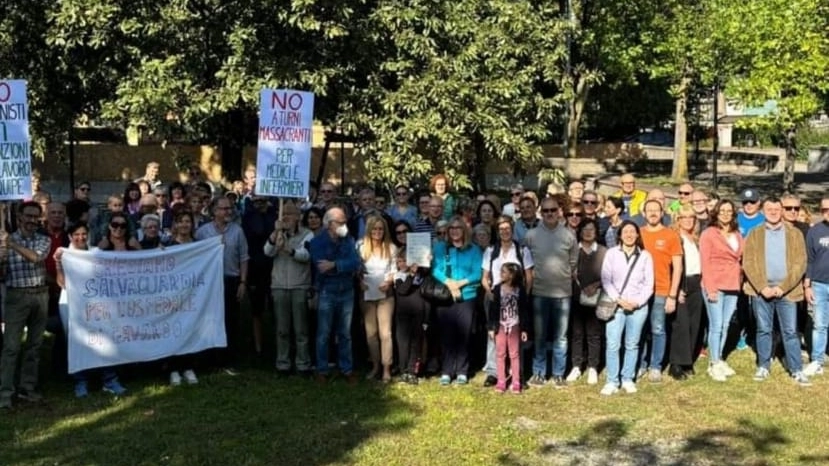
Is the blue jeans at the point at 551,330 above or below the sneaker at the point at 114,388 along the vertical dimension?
above

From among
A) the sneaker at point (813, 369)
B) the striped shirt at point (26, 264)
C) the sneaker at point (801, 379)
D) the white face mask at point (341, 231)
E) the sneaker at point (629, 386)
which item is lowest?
the sneaker at point (629, 386)

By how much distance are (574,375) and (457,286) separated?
1542 millimetres

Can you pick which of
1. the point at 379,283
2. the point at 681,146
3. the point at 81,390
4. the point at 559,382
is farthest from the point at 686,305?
the point at 681,146

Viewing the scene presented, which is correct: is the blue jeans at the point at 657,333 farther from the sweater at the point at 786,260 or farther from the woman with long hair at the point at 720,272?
the sweater at the point at 786,260

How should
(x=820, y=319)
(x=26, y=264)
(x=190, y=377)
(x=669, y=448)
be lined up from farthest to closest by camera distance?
(x=820, y=319), (x=190, y=377), (x=26, y=264), (x=669, y=448)

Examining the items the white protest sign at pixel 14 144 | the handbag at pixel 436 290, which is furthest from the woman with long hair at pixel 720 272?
the white protest sign at pixel 14 144

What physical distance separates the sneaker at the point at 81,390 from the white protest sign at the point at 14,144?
1.78 meters

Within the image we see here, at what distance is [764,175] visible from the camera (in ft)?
117

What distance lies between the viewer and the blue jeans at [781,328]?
9.11 metres

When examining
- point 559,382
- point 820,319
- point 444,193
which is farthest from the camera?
point 444,193

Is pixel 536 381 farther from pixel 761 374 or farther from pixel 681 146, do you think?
pixel 681 146

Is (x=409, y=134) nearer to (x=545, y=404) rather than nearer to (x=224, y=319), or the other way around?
(x=224, y=319)

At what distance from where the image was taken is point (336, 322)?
900 cm

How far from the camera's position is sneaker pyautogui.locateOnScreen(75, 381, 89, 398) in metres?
8.37
